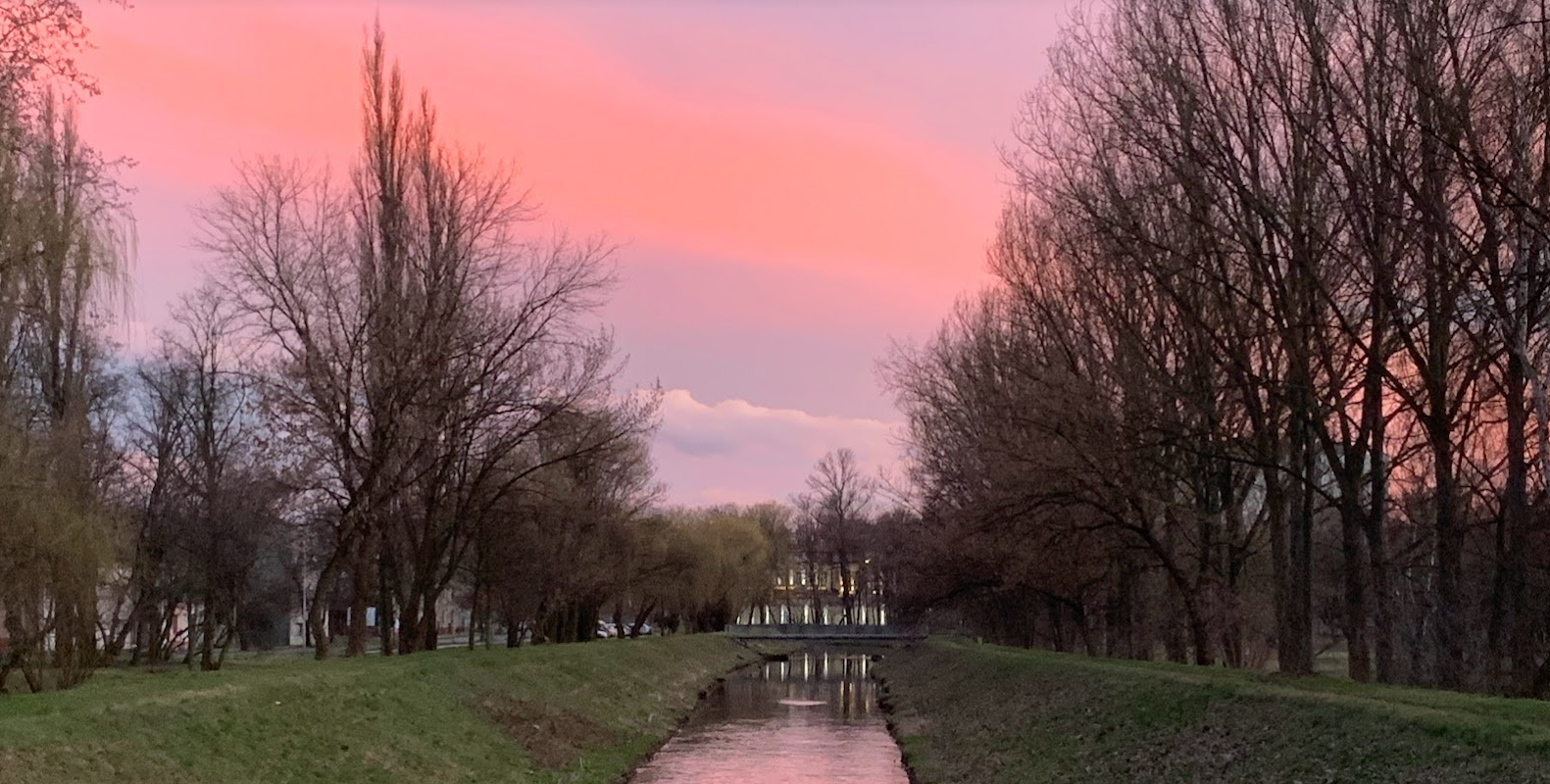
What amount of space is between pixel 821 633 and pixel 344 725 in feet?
293

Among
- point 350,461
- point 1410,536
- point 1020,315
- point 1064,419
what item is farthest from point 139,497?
point 1410,536

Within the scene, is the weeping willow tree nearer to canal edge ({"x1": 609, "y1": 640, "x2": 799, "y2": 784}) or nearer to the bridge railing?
canal edge ({"x1": 609, "y1": 640, "x2": 799, "y2": 784})

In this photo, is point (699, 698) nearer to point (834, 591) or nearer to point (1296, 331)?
point (1296, 331)

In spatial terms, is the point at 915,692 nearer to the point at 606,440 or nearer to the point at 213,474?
the point at 606,440

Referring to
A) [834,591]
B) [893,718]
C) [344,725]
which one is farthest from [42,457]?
[834,591]

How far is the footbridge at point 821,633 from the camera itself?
10188 cm

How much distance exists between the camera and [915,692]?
49.4m

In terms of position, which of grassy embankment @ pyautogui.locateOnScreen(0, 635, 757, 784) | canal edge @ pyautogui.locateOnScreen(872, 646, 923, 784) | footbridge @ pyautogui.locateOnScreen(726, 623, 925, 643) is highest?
grassy embankment @ pyautogui.locateOnScreen(0, 635, 757, 784)

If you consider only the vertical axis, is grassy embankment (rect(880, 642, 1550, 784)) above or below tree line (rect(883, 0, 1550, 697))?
below

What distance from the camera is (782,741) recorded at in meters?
35.8

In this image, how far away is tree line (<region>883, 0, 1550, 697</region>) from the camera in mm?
20797

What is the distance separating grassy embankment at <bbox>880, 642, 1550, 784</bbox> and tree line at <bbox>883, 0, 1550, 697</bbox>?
3730 mm

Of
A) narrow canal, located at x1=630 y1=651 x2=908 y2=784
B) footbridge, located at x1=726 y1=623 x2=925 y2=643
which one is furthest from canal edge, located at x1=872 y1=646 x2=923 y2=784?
footbridge, located at x1=726 y1=623 x2=925 y2=643

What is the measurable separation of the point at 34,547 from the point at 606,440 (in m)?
17.9
